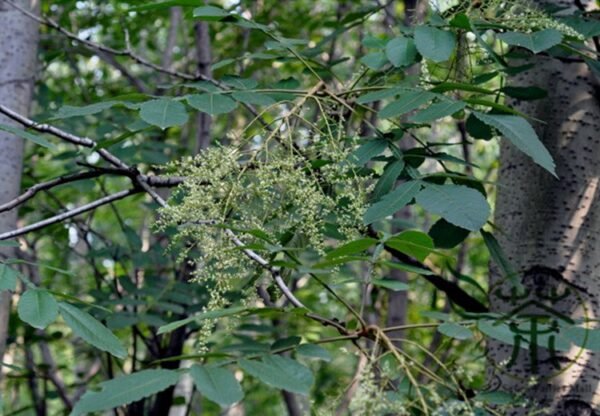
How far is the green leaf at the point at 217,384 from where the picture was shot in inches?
30.5

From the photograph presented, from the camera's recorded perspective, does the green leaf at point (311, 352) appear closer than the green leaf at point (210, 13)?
Yes

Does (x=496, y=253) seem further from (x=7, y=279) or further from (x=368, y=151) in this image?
(x=7, y=279)

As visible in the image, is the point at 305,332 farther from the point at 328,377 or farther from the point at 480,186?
the point at 480,186

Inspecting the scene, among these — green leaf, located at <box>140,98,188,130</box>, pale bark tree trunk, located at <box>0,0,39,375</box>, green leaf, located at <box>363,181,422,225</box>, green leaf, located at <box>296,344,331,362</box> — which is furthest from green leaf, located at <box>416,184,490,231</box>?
pale bark tree trunk, located at <box>0,0,39,375</box>

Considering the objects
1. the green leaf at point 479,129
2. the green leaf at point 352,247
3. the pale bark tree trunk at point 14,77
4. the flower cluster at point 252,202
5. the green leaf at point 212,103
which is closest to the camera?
the green leaf at point 352,247

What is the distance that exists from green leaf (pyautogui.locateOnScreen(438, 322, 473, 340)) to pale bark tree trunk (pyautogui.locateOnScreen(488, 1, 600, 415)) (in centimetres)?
40

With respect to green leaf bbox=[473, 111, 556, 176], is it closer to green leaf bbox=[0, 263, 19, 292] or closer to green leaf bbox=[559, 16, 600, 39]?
green leaf bbox=[559, 16, 600, 39]

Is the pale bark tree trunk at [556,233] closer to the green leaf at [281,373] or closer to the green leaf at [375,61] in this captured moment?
the green leaf at [375,61]

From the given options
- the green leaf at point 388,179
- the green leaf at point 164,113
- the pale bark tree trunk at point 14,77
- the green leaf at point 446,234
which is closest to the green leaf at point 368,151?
the green leaf at point 388,179

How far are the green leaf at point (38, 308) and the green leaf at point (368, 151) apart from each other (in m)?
0.45

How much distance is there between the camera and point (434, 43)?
3.81 ft

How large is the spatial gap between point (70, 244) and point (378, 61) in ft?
5.18

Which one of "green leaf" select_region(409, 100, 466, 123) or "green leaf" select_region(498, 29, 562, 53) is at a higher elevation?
"green leaf" select_region(498, 29, 562, 53)

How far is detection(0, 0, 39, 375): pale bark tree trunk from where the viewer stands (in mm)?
1744
